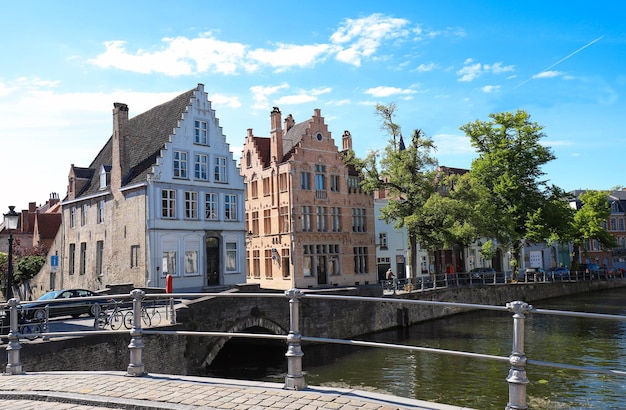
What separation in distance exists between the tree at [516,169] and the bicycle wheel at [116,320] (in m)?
33.3

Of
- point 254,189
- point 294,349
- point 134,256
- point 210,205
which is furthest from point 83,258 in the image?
point 294,349

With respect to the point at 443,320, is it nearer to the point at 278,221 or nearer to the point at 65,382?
the point at 278,221

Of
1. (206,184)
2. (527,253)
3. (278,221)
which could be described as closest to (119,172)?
(206,184)

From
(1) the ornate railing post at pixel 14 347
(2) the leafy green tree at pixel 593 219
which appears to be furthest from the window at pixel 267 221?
(1) the ornate railing post at pixel 14 347

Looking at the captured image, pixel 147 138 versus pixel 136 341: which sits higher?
pixel 147 138

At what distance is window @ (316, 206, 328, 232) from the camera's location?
42.9m

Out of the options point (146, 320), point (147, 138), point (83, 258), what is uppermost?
point (147, 138)

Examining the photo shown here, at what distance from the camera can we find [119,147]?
33.5 m

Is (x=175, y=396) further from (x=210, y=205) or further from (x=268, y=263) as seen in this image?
(x=268, y=263)

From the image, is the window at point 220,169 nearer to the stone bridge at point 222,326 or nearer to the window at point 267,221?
the window at point 267,221

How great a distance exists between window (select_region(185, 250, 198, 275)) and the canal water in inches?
277

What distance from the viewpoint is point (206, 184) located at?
112 ft

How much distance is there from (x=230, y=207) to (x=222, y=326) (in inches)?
583

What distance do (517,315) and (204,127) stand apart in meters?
31.1
